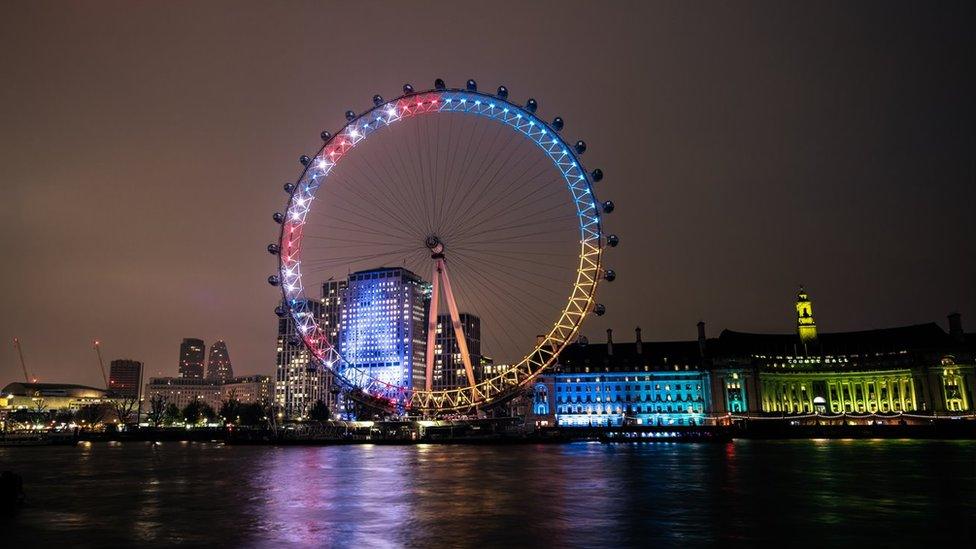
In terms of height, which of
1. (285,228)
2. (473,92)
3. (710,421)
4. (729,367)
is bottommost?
(710,421)

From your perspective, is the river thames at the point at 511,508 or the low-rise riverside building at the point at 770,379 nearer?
the river thames at the point at 511,508

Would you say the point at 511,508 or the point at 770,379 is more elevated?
the point at 770,379

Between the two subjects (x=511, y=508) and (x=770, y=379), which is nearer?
(x=511, y=508)

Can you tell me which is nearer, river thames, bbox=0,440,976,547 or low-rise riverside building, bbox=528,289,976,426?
river thames, bbox=0,440,976,547

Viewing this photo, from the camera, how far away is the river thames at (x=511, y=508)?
Answer: 70.5ft

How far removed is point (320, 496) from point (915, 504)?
84.0ft

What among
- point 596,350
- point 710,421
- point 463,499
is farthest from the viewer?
point 596,350

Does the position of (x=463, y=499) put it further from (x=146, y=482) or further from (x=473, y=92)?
(x=473, y=92)

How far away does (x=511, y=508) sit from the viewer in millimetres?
27766

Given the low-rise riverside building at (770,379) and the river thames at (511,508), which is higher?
the low-rise riverside building at (770,379)

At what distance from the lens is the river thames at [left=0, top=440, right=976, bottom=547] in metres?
21.5

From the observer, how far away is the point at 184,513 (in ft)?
93.0

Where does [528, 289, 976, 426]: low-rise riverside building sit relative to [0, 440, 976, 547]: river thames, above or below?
above

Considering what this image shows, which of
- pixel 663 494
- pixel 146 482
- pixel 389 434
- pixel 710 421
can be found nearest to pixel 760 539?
pixel 663 494
